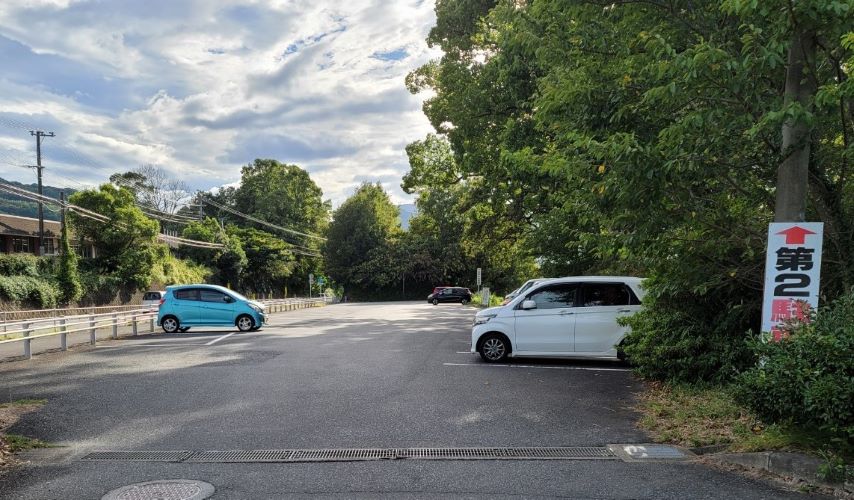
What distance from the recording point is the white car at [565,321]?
10.7 meters

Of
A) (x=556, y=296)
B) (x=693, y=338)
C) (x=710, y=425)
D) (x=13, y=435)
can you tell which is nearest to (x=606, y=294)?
(x=556, y=296)

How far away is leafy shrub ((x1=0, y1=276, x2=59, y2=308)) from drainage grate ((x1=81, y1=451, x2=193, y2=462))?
28206mm

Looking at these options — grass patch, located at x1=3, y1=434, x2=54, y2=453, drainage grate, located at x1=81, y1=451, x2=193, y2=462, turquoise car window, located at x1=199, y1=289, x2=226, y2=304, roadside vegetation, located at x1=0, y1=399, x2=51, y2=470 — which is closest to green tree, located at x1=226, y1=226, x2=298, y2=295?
turquoise car window, located at x1=199, y1=289, x2=226, y2=304

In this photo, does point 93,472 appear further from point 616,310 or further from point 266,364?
point 616,310

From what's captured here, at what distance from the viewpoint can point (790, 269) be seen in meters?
6.08

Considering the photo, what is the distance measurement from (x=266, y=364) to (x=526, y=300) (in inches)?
207

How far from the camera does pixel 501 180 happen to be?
19.8 metres

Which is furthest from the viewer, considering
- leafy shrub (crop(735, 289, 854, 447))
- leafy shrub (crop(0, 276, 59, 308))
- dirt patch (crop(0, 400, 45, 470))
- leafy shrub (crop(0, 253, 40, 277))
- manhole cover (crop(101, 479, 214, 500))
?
leafy shrub (crop(0, 253, 40, 277))

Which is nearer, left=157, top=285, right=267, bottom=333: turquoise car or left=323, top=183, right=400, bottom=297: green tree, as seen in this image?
left=157, top=285, right=267, bottom=333: turquoise car

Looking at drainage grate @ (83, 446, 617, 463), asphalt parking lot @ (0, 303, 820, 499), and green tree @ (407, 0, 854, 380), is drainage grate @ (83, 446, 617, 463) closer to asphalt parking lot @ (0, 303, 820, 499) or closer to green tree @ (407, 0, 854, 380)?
asphalt parking lot @ (0, 303, 820, 499)

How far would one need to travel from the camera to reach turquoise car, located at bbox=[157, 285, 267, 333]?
1862 centimetres

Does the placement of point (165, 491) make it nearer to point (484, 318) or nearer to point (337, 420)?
point (337, 420)

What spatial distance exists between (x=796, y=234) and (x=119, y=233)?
38647 mm

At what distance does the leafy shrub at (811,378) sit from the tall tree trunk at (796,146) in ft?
4.92
